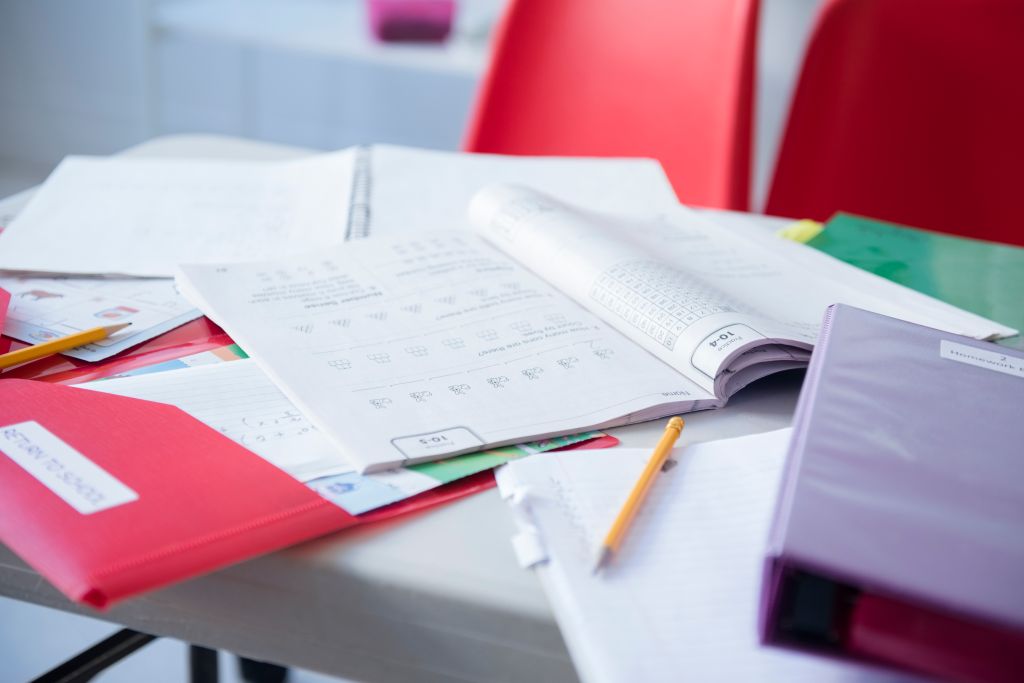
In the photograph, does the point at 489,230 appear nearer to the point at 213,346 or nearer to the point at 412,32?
the point at 213,346

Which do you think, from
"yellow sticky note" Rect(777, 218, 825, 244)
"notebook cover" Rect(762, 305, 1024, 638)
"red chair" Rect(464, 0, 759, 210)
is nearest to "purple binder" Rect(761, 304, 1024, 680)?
"notebook cover" Rect(762, 305, 1024, 638)

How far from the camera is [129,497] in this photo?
16.9 inches

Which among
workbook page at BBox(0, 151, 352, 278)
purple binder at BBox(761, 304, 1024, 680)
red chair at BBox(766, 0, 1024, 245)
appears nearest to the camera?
purple binder at BBox(761, 304, 1024, 680)

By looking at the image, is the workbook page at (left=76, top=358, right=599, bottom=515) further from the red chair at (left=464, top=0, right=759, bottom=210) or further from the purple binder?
the red chair at (left=464, top=0, right=759, bottom=210)

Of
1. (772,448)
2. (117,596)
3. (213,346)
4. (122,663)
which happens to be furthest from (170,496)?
(122,663)

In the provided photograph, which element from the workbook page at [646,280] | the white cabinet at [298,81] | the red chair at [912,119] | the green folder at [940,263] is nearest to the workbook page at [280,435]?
the workbook page at [646,280]

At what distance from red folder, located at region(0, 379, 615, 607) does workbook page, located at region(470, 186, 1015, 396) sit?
0.59 ft

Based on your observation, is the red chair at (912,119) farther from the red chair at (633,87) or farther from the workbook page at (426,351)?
the workbook page at (426,351)

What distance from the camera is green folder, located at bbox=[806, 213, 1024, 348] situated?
29.6 inches

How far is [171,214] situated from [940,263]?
634 mm

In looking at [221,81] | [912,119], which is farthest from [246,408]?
[221,81]

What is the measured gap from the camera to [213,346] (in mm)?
619

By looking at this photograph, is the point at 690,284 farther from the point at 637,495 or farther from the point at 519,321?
the point at 637,495

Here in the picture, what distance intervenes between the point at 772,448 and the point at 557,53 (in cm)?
99
